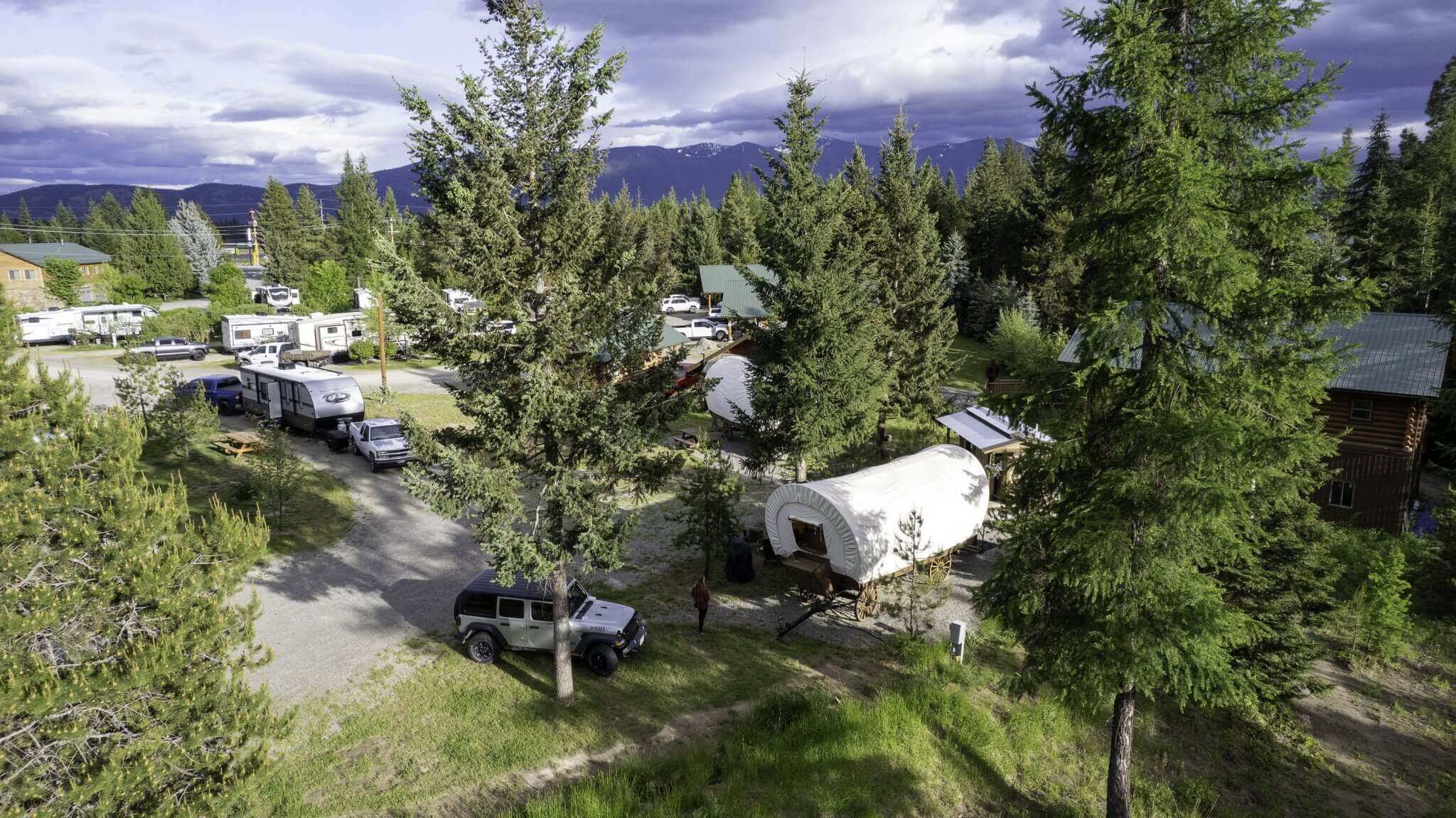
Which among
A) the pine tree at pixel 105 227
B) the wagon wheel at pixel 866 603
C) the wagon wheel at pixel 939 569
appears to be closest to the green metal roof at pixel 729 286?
the wagon wheel at pixel 939 569

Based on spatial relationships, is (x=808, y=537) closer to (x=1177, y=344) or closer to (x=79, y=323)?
(x=1177, y=344)

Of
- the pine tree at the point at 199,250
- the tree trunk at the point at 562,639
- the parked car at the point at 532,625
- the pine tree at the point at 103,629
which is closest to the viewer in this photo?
the pine tree at the point at 103,629

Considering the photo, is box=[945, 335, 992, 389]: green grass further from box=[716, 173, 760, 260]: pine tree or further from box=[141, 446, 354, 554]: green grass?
box=[141, 446, 354, 554]: green grass

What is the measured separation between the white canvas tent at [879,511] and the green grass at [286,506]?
46.3 feet

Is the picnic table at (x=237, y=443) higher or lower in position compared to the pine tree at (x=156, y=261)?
lower

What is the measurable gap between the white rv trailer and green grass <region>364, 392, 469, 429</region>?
2575cm

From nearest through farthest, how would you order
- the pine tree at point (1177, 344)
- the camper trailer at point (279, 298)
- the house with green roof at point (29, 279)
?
the pine tree at point (1177, 344) < the camper trailer at point (279, 298) < the house with green roof at point (29, 279)

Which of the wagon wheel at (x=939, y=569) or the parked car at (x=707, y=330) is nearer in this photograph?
the wagon wheel at (x=939, y=569)

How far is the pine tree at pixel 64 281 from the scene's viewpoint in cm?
6469

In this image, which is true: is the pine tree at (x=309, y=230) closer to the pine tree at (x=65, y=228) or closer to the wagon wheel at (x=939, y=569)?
the pine tree at (x=65, y=228)

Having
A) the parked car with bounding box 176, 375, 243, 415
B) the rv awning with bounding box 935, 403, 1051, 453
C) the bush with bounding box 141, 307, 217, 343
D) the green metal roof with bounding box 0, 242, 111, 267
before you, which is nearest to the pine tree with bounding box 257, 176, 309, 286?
the green metal roof with bounding box 0, 242, 111, 267

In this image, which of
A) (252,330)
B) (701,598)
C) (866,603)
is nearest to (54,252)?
(252,330)

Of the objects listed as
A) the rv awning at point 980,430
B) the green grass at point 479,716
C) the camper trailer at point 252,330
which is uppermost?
the camper trailer at point 252,330

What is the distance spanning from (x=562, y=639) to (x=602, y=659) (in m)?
1.31
